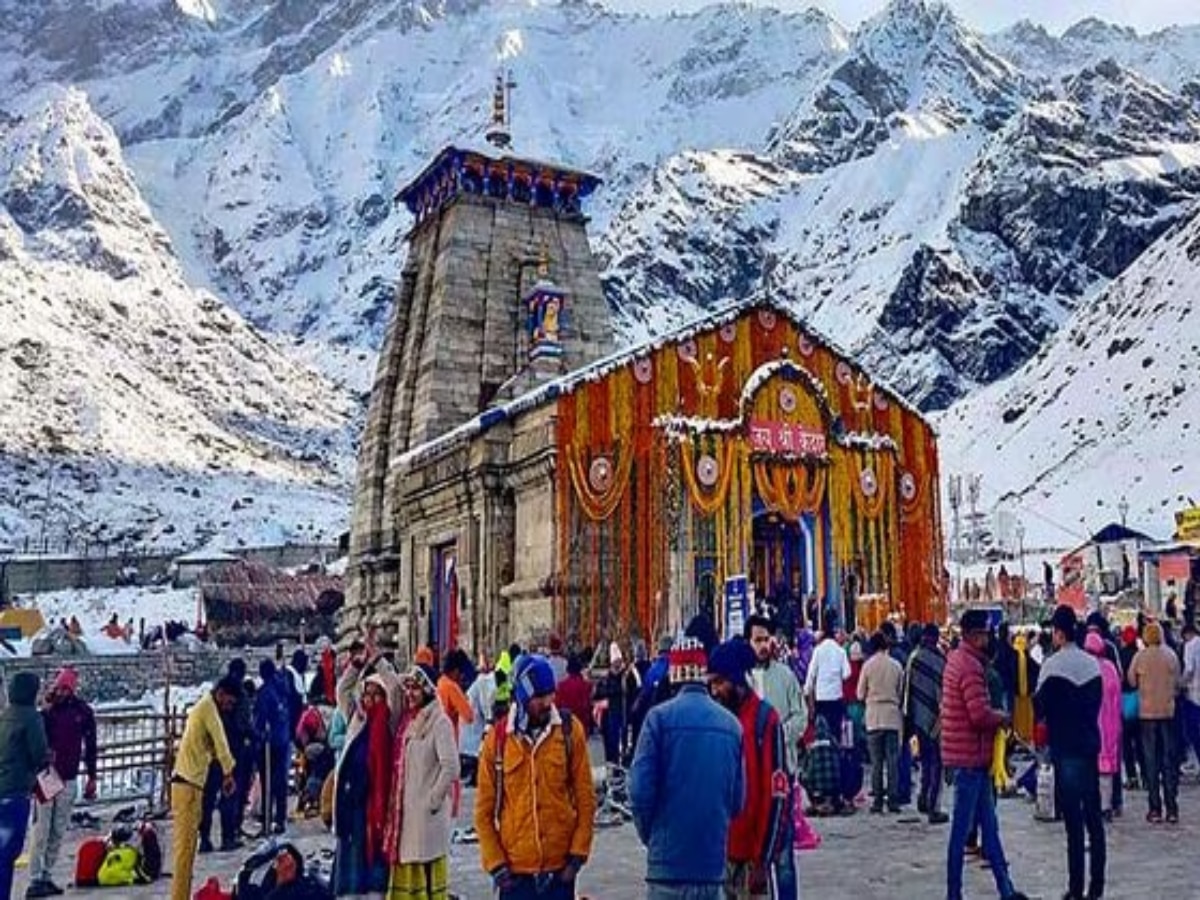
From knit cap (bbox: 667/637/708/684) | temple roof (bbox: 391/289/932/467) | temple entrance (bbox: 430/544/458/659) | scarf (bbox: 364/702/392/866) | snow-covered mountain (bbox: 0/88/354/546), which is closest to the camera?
knit cap (bbox: 667/637/708/684)

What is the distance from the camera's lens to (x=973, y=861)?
8406 mm

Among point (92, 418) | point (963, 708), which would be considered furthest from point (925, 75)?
point (963, 708)

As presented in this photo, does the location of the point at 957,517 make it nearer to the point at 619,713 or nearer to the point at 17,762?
the point at 619,713

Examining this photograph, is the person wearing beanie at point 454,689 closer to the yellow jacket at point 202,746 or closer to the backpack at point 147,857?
the yellow jacket at point 202,746

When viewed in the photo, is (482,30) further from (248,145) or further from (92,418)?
(92,418)

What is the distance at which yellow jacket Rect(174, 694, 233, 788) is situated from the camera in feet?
25.7

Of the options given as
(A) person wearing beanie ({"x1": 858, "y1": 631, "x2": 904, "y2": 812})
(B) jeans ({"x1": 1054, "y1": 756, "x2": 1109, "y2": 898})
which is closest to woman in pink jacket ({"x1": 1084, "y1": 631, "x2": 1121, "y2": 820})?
(A) person wearing beanie ({"x1": 858, "y1": 631, "x2": 904, "y2": 812})

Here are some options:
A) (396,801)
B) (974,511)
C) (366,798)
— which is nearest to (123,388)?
(974,511)

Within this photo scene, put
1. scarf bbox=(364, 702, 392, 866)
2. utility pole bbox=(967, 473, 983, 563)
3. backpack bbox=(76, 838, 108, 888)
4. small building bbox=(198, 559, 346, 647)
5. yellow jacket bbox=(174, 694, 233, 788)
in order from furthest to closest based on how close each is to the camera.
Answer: utility pole bbox=(967, 473, 983, 563) < small building bbox=(198, 559, 346, 647) < backpack bbox=(76, 838, 108, 888) < yellow jacket bbox=(174, 694, 233, 788) < scarf bbox=(364, 702, 392, 866)

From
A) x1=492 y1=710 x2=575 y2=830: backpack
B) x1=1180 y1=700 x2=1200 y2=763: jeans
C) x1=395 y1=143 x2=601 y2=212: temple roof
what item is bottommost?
x1=1180 y1=700 x2=1200 y2=763: jeans

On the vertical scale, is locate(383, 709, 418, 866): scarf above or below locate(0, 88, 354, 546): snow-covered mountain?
below

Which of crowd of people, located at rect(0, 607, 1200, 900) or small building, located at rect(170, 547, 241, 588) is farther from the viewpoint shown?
small building, located at rect(170, 547, 241, 588)

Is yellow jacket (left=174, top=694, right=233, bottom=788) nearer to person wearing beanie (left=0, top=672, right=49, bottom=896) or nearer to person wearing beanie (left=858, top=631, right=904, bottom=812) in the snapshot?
person wearing beanie (left=0, top=672, right=49, bottom=896)

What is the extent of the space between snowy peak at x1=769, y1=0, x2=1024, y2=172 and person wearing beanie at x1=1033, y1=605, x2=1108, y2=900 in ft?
491
